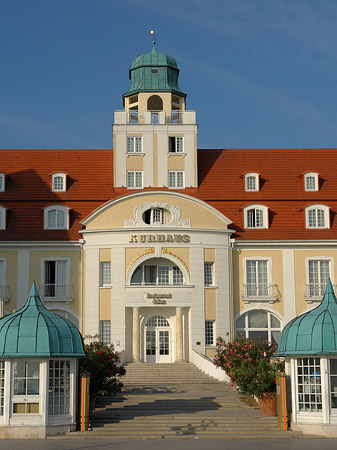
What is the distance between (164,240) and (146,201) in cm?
276

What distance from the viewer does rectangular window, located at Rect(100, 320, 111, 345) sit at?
1965 inches

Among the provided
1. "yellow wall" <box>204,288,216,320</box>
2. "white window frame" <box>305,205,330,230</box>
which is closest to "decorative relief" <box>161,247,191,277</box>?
"yellow wall" <box>204,288,216,320</box>

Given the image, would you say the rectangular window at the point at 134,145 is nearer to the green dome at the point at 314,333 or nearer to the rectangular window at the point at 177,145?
the rectangular window at the point at 177,145

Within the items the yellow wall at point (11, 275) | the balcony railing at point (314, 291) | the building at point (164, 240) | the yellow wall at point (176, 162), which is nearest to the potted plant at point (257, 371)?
the building at point (164, 240)

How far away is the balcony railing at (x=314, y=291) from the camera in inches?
2019

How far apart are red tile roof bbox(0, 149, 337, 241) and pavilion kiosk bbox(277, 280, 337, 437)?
76.7 feet

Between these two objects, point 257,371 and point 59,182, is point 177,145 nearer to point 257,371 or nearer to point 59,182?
point 59,182

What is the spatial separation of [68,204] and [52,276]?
4871mm

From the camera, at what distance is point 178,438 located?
27906mm

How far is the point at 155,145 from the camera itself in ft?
178

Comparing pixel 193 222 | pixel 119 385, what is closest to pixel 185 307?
pixel 193 222

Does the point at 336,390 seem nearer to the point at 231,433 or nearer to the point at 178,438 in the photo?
the point at 231,433

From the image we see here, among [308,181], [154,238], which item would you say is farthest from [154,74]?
[154,238]

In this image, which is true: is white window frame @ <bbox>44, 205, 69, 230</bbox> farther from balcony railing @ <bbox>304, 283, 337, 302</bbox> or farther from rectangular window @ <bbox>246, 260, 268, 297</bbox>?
balcony railing @ <bbox>304, 283, 337, 302</bbox>
